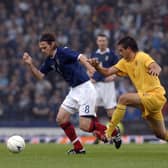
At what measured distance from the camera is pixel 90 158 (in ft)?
41.0

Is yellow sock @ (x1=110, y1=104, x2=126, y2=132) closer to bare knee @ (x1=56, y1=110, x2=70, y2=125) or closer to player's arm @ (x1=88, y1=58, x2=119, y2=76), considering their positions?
player's arm @ (x1=88, y1=58, x2=119, y2=76)

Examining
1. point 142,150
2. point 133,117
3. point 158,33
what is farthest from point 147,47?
point 142,150

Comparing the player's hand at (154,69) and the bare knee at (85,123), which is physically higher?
the player's hand at (154,69)

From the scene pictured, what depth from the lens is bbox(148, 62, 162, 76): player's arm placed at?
40.9ft

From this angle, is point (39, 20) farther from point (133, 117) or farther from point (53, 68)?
point (53, 68)

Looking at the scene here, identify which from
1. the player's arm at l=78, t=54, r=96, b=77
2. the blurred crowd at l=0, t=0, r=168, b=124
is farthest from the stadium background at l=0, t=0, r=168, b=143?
the player's arm at l=78, t=54, r=96, b=77

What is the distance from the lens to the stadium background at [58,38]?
867 inches

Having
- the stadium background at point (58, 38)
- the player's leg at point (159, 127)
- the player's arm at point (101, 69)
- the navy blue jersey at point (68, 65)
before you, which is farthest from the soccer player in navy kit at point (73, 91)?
the stadium background at point (58, 38)

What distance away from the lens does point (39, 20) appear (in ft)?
85.6

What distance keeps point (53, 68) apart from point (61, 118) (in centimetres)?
96

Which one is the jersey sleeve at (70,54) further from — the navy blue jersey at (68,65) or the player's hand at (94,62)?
the player's hand at (94,62)

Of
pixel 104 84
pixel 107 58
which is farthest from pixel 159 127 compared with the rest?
pixel 104 84

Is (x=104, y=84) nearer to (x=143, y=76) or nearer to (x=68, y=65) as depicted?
(x=68, y=65)

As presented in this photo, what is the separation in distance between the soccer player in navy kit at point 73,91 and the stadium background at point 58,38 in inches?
304
